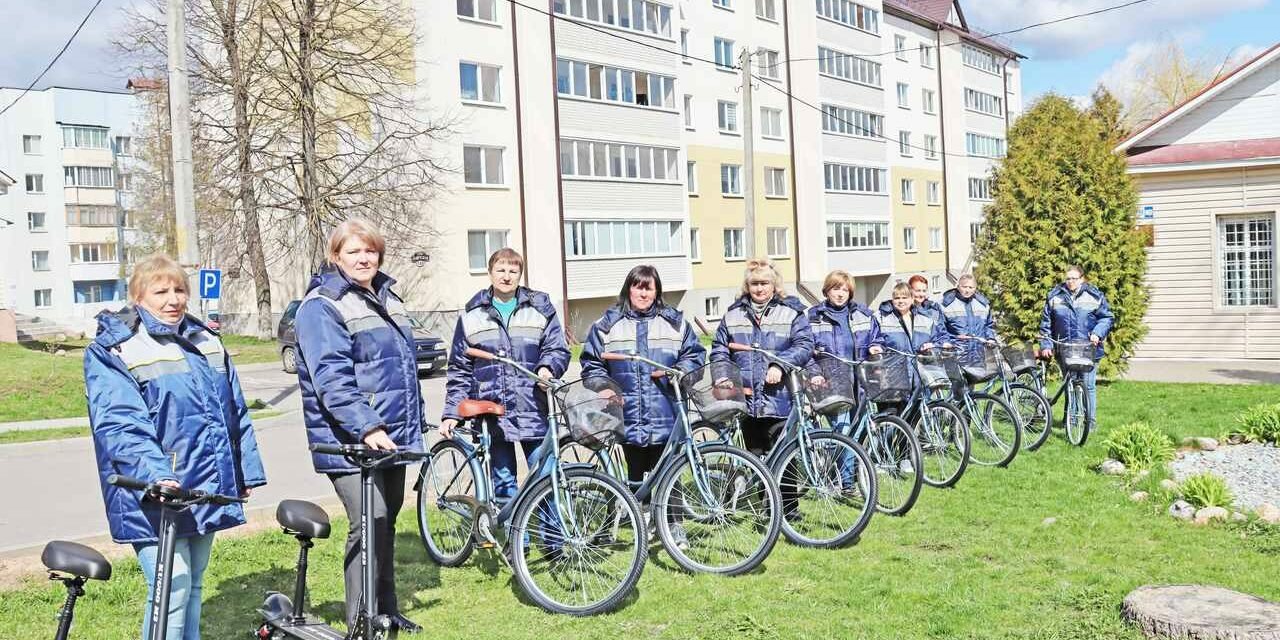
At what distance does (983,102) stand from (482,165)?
130ft

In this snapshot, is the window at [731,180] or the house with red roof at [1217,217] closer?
the house with red roof at [1217,217]

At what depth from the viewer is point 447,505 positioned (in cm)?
671

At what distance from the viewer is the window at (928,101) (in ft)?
189

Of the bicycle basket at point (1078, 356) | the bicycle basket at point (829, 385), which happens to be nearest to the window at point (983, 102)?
the bicycle basket at point (1078, 356)

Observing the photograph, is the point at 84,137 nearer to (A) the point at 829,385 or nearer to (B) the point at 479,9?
(B) the point at 479,9

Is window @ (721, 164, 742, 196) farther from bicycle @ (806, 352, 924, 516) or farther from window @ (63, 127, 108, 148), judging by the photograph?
window @ (63, 127, 108, 148)

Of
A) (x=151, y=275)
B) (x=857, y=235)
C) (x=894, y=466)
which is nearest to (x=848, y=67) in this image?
(x=857, y=235)

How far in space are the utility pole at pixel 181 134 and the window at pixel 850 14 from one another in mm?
38733

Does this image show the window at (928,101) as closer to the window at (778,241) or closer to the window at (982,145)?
the window at (982,145)

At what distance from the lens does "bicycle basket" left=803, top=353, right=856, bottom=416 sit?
23.3 ft

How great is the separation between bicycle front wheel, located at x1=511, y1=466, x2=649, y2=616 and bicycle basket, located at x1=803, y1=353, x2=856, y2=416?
79.5 inches

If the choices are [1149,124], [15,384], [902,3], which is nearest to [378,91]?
[15,384]

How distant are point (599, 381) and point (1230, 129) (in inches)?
709

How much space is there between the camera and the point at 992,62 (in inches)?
2562
